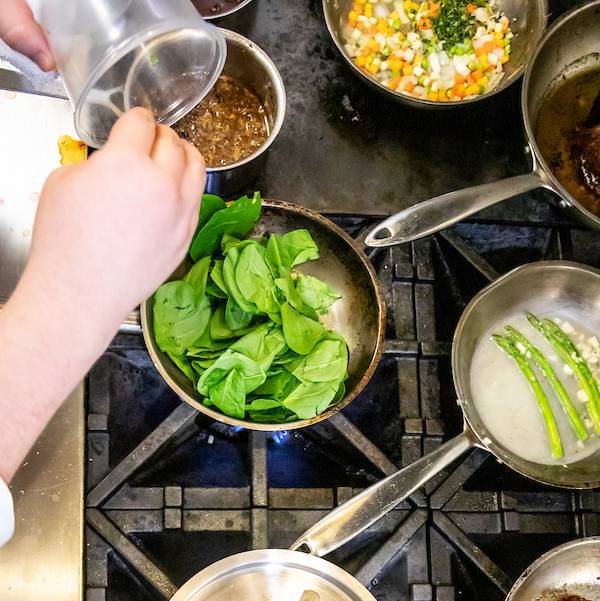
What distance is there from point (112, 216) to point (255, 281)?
0.39 metres

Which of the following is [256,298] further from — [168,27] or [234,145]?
[168,27]

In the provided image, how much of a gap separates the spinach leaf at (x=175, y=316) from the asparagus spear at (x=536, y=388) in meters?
0.55

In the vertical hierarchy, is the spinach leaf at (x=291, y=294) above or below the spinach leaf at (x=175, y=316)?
above

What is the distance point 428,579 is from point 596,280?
1.91 feet

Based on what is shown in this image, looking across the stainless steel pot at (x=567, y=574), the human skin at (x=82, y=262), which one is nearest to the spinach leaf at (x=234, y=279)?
the human skin at (x=82, y=262)

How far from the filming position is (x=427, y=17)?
1.42 metres

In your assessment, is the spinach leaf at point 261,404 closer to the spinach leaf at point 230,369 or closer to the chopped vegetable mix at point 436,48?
the spinach leaf at point 230,369

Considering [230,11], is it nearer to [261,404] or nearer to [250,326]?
[250,326]

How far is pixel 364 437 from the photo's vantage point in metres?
1.17

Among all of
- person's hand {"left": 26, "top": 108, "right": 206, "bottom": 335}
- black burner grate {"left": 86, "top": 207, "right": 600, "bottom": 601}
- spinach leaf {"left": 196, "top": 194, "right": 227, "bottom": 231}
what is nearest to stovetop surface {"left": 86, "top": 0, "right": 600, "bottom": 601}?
black burner grate {"left": 86, "top": 207, "right": 600, "bottom": 601}

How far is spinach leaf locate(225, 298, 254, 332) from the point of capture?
1.11 m

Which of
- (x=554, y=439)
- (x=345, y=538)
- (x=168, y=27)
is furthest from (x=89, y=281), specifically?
(x=554, y=439)

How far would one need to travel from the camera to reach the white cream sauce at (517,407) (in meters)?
1.24

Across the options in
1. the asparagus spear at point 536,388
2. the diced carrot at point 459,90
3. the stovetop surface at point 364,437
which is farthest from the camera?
the diced carrot at point 459,90
